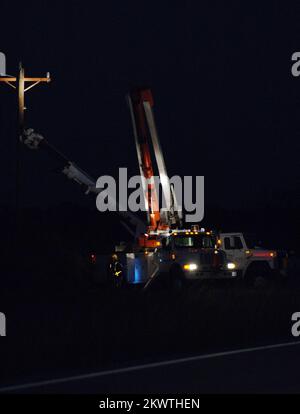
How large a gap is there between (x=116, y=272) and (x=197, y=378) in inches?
789

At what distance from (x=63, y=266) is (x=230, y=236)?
26.9ft

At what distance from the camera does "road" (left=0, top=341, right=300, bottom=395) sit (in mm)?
12617

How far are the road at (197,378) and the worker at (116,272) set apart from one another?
56.9ft

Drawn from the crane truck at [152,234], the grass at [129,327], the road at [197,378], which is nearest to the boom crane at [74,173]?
the crane truck at [152,234]

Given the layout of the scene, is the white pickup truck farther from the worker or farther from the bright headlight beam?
the worker

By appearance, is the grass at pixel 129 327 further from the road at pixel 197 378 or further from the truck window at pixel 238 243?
the truck window at pixel 238 243

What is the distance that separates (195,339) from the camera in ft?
61.7

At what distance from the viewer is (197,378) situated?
536 inches

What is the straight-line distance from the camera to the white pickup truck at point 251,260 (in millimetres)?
35000

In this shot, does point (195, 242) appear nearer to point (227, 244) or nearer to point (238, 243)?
point (227, 244)

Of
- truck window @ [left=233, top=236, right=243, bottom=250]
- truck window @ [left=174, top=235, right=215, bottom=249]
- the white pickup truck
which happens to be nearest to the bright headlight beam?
truck window @ [left=174, top=235, right=215, bottom=249]
